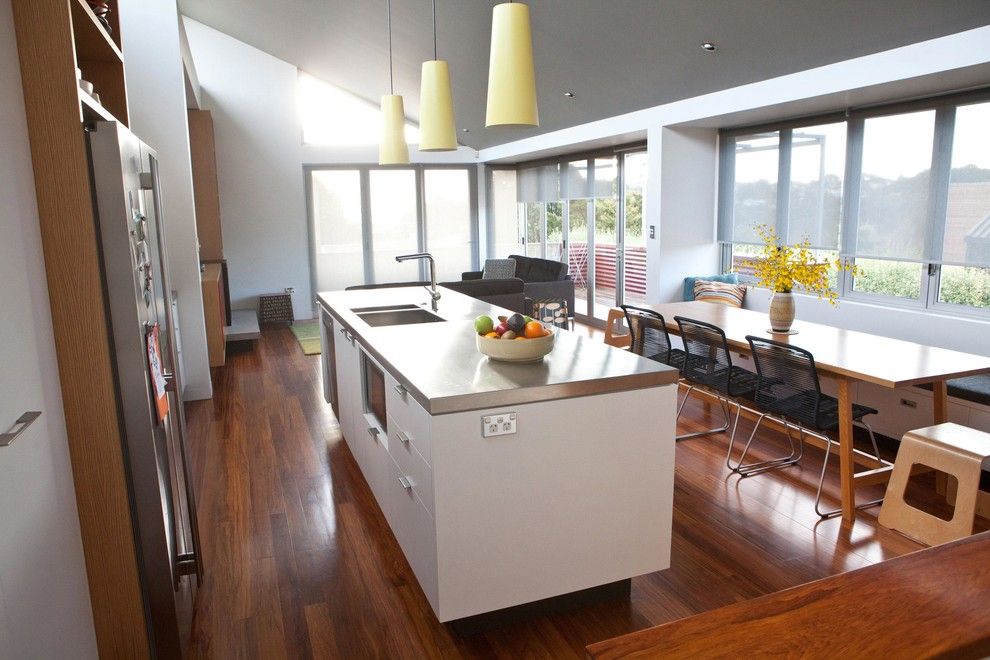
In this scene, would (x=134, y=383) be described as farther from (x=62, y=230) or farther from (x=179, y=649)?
(x=179, y=649)

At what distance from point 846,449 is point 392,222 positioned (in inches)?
343

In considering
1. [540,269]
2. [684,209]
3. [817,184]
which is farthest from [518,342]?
[540,269]

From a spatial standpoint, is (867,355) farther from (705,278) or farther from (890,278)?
(705,278)

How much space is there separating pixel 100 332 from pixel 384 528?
5.84 feet

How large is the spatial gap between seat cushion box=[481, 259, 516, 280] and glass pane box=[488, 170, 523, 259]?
1505 mm

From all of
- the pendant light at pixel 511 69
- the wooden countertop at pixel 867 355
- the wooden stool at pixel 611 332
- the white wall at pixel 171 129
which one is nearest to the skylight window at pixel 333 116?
the white wall at pixel 171 129

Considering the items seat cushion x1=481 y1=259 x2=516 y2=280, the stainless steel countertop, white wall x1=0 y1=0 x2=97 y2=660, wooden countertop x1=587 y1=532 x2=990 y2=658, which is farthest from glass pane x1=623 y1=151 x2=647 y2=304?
wooden countertop x1=587 y1=532 x2=990 y2=658

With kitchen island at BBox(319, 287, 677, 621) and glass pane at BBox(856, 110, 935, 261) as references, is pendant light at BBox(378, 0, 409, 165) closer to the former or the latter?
kitchen island at BBox(319, 287, 677, 621)

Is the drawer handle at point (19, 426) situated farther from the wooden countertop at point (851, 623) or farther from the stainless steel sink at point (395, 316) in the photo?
the stainless steel sink at point (395, 316)

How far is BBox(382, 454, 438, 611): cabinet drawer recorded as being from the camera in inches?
93.7

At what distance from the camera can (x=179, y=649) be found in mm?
2271

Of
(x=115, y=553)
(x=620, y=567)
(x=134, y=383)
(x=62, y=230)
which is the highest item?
(x=62, y=230)

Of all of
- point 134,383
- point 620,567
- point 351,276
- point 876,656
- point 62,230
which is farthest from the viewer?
point 351,276

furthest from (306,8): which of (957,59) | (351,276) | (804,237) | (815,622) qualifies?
(815,622)
